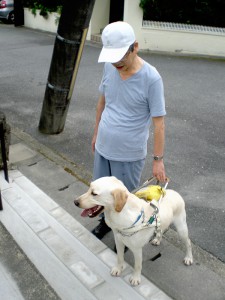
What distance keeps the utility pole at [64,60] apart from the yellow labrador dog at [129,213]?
9.83 feet

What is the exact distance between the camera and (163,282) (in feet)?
9.61

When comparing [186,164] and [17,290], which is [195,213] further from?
[17,290]

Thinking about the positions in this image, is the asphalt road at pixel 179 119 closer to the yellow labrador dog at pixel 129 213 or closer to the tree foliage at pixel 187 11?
the yellow labrador dog at pixel 129 213

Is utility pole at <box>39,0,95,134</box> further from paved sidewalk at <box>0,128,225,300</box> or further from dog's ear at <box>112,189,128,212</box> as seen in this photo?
dog's ear at <box>112,189,128,212</box>

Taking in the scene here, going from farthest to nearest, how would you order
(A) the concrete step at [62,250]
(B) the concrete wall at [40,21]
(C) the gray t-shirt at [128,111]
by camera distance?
(B) the concrete wall at [40,21]
(A) the concrete step at [62,250]
(C) the gray t-shirt at [128,111]

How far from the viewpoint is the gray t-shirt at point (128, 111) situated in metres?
2.56

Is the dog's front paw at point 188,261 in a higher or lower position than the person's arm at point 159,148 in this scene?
lower

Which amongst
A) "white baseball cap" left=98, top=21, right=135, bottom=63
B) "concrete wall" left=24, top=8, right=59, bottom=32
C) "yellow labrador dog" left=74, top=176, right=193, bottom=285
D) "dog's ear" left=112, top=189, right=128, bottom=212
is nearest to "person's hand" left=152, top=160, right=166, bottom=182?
"yellow labrador dog" left=74, top=176, right=193, bottom=285

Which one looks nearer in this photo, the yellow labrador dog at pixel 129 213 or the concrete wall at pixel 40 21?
the yellow labrador dog at pixel 129 213

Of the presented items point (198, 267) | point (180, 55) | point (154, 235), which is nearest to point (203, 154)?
point (198, 267)

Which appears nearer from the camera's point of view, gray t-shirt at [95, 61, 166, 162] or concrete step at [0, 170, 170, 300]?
gray t-shirt at [95, 61, 166, 162]

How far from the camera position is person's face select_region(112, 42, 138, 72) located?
245cm

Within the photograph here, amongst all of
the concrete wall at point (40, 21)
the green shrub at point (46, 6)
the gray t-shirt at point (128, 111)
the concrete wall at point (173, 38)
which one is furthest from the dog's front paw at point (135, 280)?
the concrete wall at point (40, 21)

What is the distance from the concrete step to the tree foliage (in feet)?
32.8
